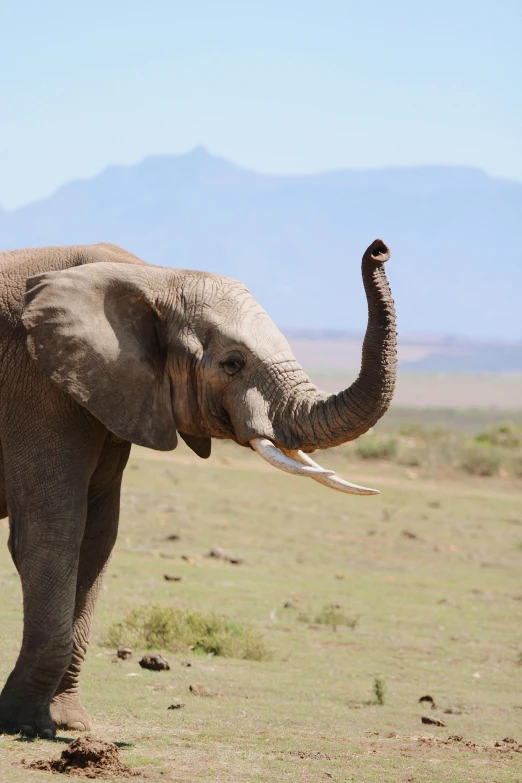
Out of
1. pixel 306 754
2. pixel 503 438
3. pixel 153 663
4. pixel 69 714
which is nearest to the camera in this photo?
pixel 306 754

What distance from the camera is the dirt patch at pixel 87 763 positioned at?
6699 mm

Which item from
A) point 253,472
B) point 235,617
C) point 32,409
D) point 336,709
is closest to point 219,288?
point 32,409

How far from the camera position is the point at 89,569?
8.14 m

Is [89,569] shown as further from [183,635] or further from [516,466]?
[516,466]

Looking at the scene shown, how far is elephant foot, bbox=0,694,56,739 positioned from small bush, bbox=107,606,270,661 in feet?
12.3

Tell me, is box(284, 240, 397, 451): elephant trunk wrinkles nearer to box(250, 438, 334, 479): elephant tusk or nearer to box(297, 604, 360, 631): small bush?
box(250, 438, 334, 479): elephant tusk

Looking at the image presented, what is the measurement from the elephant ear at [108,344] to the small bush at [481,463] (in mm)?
25632

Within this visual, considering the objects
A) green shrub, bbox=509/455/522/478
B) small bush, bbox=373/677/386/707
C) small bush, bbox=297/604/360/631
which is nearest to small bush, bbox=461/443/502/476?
green shrub, bbox=509/455/522/478

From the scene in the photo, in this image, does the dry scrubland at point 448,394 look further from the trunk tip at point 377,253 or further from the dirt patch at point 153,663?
the trunk tip at point 377,253

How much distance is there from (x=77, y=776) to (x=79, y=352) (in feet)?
7.61

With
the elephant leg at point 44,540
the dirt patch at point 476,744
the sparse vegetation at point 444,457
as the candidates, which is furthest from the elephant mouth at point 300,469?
the sparse vegetation at point 444,457

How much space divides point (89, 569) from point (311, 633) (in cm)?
556

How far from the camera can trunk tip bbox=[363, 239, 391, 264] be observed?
6766mm

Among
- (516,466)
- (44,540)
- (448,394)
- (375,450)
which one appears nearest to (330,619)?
(44,540)
